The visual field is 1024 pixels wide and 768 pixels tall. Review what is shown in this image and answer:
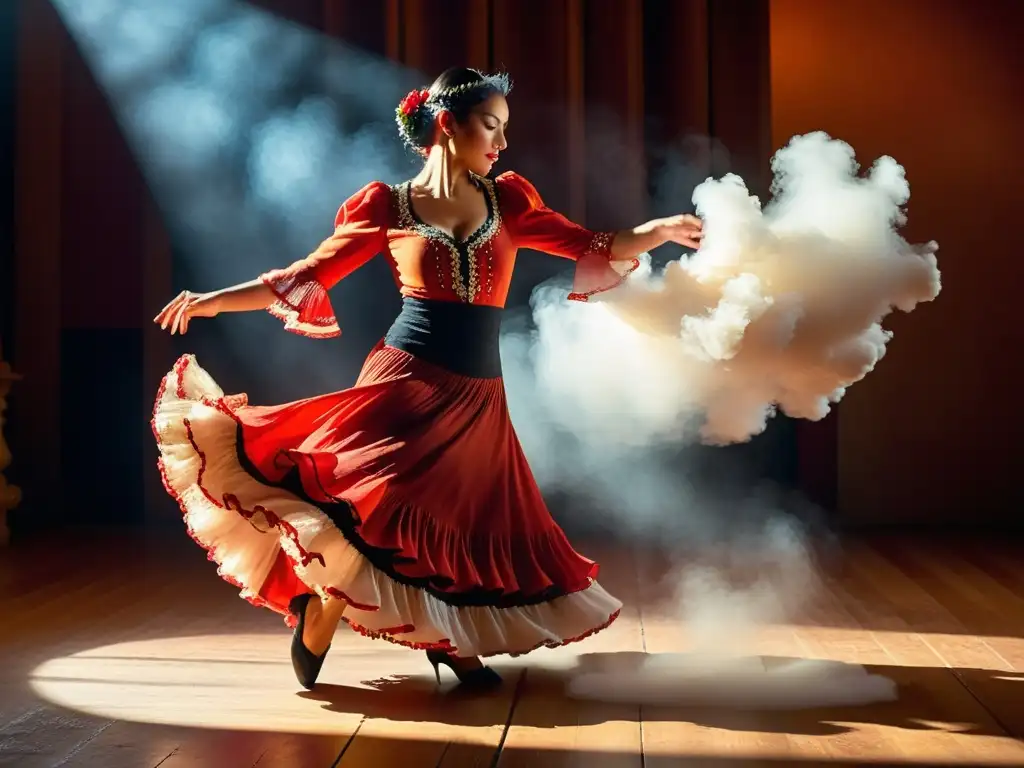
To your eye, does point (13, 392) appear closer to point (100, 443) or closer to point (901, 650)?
point (100, 443)

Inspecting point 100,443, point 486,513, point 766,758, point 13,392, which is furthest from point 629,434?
point 13,392

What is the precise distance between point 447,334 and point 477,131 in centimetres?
40

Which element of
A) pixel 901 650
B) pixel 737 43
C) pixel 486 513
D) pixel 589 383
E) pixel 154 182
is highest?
pixel 737 43

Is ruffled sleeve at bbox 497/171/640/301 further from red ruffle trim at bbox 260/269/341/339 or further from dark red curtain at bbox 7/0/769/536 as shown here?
dark red curtain at bbox 7/0/769/536

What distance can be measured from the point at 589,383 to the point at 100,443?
2431 mm

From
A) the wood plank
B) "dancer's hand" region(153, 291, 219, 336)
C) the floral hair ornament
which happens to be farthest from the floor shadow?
the floral hair ornament

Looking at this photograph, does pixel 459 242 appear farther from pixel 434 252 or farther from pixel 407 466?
pixel 407 466

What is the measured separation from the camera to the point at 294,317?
2.36 m

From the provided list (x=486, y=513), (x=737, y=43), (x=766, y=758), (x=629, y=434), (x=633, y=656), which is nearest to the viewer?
(x=766, y=758)

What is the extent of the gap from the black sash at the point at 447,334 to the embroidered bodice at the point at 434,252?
0.02m

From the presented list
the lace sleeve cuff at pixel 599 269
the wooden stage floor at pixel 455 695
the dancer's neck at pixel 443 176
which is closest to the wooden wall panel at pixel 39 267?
the wooden stage floor at pixel 455 695

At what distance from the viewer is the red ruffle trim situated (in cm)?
233

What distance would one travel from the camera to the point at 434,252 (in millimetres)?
2336

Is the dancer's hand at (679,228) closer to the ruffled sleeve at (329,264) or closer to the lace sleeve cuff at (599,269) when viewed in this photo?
the lace sleeve cuff at (599,269)
